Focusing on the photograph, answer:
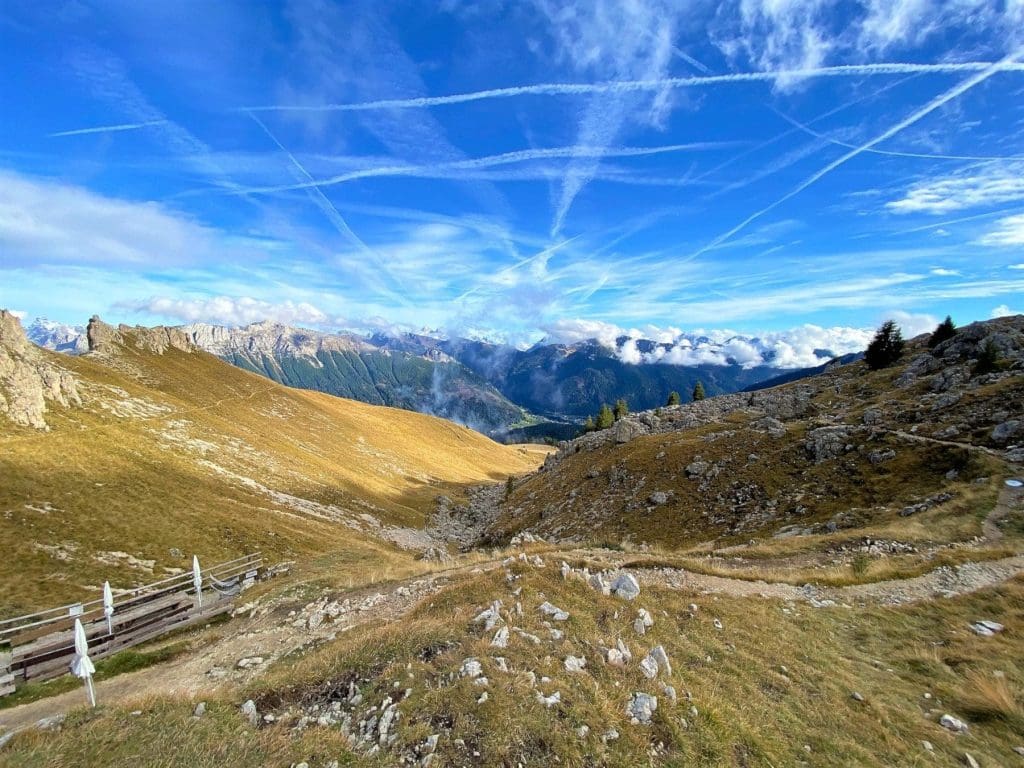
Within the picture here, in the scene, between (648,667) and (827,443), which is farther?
(827,443)

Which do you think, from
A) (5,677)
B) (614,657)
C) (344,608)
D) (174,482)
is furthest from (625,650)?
(174,482)

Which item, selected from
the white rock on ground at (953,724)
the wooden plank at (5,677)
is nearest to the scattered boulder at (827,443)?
the white rock on ground at (953,724)

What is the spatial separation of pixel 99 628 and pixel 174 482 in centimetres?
3372

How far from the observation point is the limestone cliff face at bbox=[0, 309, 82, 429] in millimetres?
46594

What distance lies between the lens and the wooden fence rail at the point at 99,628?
17.2m

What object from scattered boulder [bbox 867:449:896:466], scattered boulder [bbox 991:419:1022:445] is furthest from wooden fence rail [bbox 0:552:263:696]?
scattered boulder [bbox 991:419:1022:445]

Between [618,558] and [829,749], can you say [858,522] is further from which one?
[829,749]

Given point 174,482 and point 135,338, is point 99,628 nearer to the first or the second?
point 174,482

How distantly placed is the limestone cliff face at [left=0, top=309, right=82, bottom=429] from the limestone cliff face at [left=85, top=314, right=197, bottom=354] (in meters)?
39.0

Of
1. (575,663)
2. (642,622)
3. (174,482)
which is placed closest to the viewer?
(575,663)

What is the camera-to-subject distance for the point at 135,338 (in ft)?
342

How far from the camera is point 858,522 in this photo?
31672 mm

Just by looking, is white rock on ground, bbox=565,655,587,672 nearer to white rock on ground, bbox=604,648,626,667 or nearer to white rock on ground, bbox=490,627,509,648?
white rock on ground, bbox=604,648,626,667

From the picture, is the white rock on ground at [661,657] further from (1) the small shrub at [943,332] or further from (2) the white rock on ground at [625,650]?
(1) the small shrub at [943,332]
